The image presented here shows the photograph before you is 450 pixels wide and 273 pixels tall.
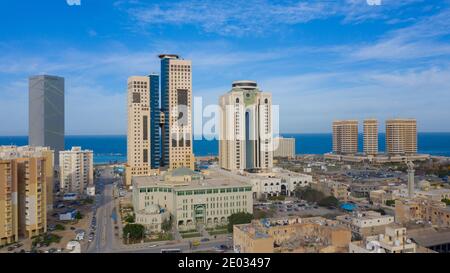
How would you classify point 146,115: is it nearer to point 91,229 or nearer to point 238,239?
point 91,229

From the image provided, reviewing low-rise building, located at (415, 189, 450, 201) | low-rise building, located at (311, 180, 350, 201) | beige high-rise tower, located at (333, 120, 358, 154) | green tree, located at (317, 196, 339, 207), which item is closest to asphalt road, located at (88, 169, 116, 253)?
green tree, located at (317, 196, 339, 207)

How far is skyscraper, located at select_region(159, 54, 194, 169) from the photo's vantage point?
37.7ft

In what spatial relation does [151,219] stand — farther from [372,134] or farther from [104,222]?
[372,134]

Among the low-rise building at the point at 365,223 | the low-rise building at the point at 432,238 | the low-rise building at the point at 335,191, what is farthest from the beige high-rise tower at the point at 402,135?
the low-rise building at the point at 432,238

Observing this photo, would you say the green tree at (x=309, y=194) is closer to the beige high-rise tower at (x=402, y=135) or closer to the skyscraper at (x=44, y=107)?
the skyscraper at (x=44, y=107)

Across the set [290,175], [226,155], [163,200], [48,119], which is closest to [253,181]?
[290,175]

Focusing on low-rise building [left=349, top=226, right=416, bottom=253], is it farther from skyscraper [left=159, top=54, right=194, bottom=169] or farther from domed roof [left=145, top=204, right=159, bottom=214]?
skyscraper [left=159, top=54, right=194, bottom=169]

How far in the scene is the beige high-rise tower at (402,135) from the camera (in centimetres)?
1761

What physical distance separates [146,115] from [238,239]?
7.55 m

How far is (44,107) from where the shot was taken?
9.41 m

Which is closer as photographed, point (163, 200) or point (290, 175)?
point (163, 200)

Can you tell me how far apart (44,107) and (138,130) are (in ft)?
8.50
